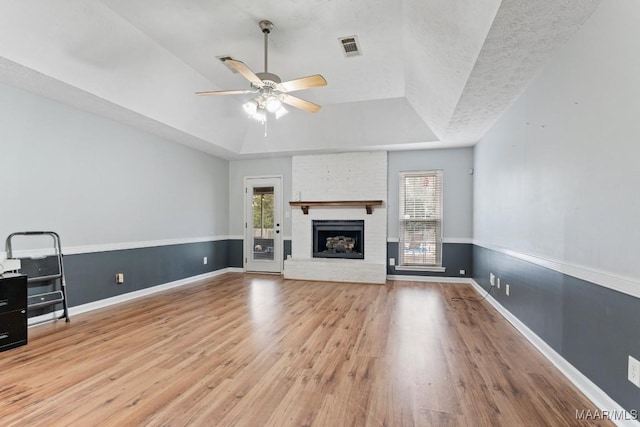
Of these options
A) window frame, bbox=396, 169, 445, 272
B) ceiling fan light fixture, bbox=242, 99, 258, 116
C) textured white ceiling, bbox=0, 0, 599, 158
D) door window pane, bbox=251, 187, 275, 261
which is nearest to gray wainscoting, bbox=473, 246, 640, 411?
→ textured white ceiling, bbox=0, 0, 599, 158

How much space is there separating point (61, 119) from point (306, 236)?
14.4 ft

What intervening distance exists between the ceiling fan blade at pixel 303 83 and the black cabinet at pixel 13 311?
123 inches

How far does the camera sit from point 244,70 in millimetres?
2840

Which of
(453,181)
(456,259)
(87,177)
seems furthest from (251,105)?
(456,259)

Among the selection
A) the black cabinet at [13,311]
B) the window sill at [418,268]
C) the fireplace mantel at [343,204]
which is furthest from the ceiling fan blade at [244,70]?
the window sill at [418,268]

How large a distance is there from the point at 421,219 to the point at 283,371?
452 cm

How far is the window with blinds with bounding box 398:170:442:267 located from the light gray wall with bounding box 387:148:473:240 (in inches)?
4.6

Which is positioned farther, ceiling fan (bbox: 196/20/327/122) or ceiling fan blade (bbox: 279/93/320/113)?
ceiling fan blade (bbox: 279/93/320/113)

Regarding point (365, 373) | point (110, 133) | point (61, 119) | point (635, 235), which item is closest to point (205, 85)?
point (110, 133)

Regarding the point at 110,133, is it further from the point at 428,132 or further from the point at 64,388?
the point at 428,132

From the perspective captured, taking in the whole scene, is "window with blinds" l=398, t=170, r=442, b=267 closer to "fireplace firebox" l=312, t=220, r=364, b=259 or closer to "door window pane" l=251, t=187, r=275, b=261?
"fireplace firebox" l=312, t=220, r=364, b=259

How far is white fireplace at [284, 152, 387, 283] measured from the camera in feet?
20.4

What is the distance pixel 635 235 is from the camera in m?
1.68

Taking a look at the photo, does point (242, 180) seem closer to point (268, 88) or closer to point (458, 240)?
point (268, 88)
